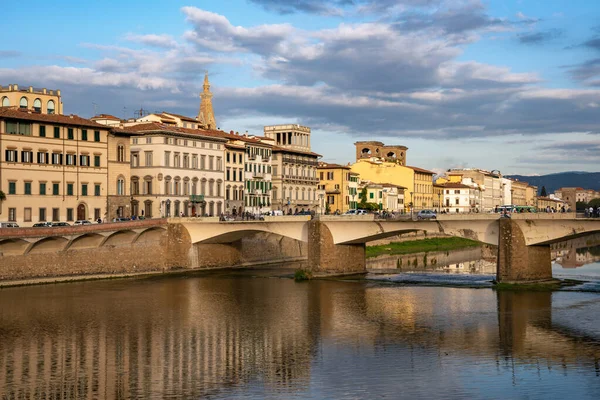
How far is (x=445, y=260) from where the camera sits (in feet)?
307

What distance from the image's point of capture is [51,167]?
75312mm

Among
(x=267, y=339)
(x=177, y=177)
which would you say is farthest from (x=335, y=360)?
(x=177, y=177)

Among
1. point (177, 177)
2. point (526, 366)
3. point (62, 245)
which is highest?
point (177, 177)

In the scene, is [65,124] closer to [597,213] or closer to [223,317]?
[223,317]

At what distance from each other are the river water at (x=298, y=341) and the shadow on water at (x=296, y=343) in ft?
0.25

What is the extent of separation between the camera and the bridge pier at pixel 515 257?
6078 cm

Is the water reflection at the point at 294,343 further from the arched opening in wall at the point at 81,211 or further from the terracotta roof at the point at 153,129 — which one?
the terracotta roof at the point at 153,129

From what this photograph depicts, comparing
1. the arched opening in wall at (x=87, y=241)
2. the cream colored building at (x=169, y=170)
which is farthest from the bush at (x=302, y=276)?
the cream colored building at (x=169, y=170)

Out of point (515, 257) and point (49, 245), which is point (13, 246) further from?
point (515, 257)

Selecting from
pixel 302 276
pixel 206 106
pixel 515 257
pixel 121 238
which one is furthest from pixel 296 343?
pixel 206 106

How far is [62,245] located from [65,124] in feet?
48.2

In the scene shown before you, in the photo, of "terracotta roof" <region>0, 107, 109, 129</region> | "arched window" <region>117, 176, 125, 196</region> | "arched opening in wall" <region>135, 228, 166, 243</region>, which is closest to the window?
"terracotta roof" <region>0, 107, 109, 129</region>

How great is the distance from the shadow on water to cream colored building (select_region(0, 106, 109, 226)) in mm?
14170

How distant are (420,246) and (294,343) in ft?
Result: 216
